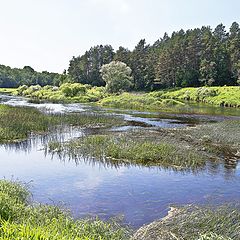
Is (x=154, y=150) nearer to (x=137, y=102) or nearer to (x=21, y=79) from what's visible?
(x=137, y=102)

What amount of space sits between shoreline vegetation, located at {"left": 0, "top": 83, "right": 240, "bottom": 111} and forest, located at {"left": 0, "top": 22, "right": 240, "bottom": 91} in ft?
30.4

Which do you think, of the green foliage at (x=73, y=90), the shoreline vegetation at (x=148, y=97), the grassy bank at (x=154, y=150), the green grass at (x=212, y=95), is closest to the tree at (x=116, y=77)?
the shoreline vegetation at (x=148, y=97)

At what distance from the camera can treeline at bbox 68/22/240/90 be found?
9500cm

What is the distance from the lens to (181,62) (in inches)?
4163

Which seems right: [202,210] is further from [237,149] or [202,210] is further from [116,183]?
[237,149]

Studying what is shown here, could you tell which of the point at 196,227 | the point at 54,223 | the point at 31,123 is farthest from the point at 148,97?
the point at 54,223

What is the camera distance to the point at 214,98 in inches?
3061

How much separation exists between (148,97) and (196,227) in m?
66.5

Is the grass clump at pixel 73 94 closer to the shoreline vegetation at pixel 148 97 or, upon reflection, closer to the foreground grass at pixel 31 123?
the shoreline vegetation at pixel 148 97

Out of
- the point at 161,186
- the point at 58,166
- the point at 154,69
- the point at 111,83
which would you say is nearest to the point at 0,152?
the point at 58,166

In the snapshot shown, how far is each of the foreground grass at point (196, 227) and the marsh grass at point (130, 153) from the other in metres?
8.26

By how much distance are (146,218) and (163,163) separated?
25.0ft

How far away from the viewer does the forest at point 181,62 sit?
312 feet

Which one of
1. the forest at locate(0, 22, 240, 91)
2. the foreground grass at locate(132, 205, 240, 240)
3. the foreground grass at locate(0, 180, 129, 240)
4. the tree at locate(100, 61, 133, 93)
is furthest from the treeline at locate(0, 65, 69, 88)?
the foreground grass at locate(132, 205, 240, 240)
